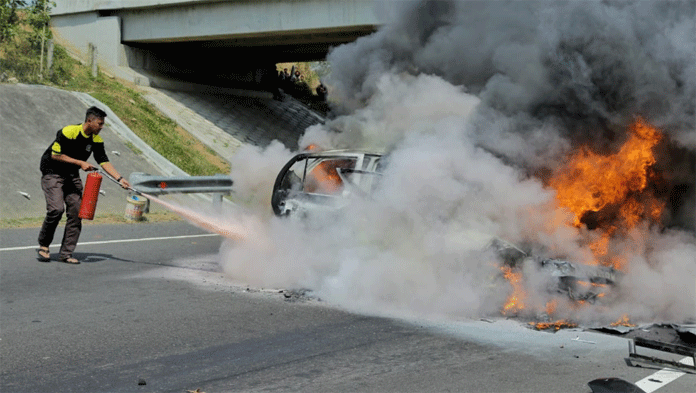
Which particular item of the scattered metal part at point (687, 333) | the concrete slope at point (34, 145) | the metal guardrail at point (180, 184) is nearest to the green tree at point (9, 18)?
the concrete slope at point (34, 145)

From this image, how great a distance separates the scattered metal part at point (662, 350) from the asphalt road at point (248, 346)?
149 millimetres

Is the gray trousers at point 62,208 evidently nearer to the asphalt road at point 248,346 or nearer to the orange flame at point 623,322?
the asphalt road at point 248,346

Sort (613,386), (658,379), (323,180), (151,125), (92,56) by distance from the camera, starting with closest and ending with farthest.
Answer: (613,386), (658,379), (323,180), (151,125), (92,56)

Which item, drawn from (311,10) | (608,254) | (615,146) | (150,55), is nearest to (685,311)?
(608,254)

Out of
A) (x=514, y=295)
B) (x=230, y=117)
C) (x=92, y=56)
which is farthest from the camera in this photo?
(x=230, y=117)

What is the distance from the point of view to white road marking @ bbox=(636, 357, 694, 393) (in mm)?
4815

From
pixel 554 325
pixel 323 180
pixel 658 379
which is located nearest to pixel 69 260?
pixel 323 180

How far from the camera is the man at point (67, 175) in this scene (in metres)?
8.95

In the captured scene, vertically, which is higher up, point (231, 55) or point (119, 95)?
point (231, 55)

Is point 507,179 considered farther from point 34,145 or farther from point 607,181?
point 34,145

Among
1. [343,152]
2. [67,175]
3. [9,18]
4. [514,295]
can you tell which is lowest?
[514,295]

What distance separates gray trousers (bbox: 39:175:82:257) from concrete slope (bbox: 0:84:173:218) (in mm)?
4268

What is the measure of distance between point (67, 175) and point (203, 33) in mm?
14688

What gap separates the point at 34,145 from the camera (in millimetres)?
16016
